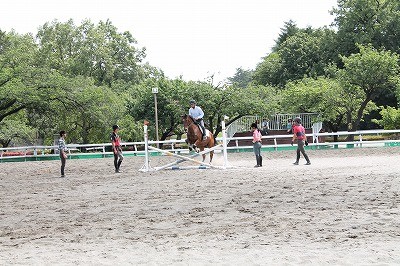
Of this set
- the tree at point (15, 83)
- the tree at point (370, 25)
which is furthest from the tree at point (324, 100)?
the tree at point (370, 25)

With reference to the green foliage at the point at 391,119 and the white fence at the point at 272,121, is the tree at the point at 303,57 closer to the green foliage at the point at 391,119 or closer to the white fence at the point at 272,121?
the green foliage at the point at 391,119

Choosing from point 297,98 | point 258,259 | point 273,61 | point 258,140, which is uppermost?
point 273,61

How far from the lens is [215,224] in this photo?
9305mm

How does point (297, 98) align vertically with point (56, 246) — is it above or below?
above

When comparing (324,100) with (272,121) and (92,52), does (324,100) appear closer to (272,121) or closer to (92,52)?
(272,121)

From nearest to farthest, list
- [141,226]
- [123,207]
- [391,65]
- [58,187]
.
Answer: [141,226] → [123,207] → [58,187] → [391,65]

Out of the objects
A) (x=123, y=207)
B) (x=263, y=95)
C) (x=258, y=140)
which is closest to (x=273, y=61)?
(x=263, y=95)

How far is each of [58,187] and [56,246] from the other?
9992 millimetres

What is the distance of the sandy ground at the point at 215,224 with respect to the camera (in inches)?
279

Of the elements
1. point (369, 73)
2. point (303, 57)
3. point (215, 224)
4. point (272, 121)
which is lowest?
point (215, 224)

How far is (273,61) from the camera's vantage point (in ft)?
261

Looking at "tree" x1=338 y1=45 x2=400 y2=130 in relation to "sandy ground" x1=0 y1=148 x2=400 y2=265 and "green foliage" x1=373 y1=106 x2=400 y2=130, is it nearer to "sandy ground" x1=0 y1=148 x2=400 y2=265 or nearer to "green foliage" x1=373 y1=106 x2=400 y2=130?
"green foliage" x1=373 y1=106 x2=400 y2=130

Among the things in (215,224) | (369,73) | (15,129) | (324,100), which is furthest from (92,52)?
(215,224)

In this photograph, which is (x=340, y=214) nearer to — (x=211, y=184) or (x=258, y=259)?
(x=258, y=259)
